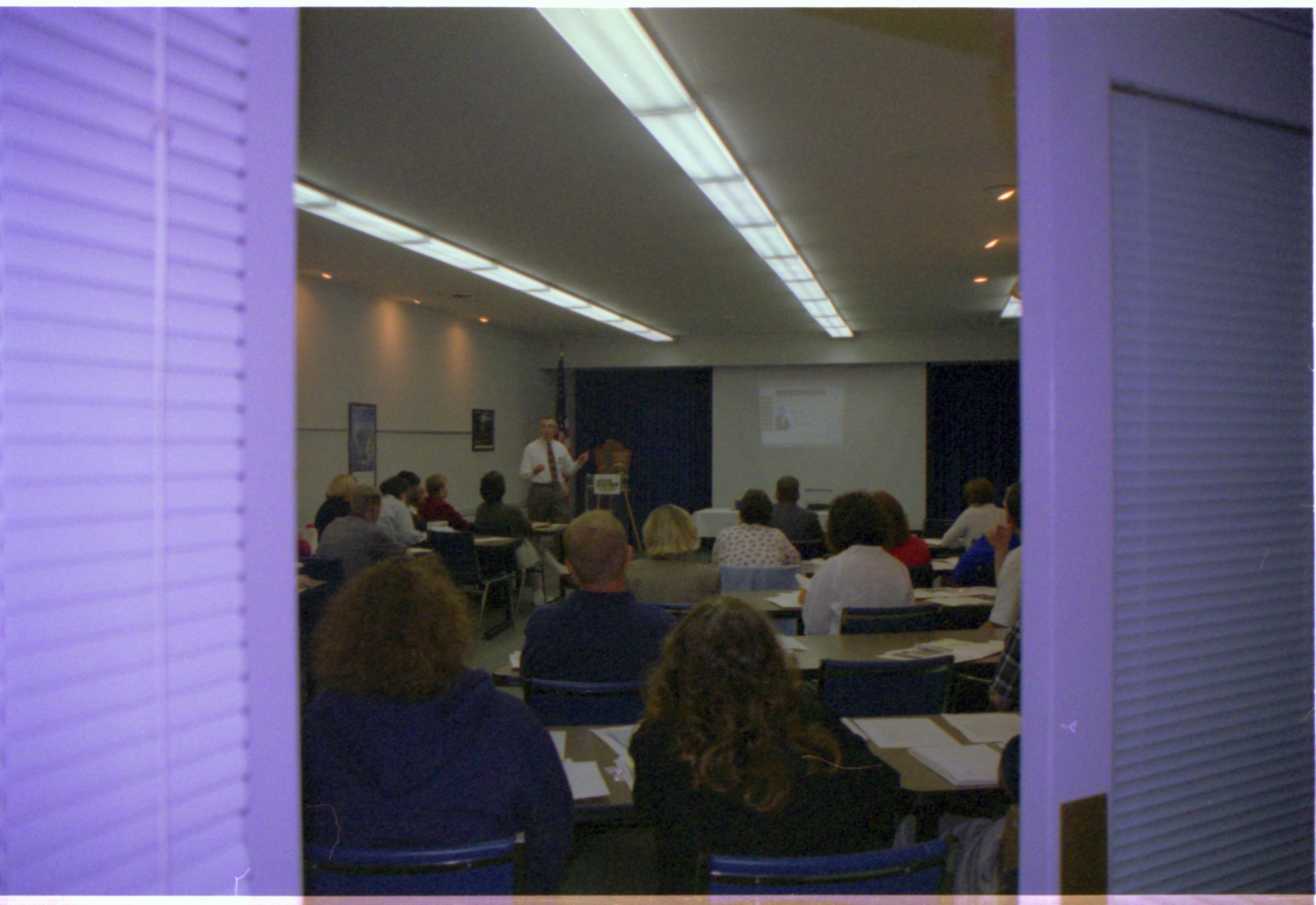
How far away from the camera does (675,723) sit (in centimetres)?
160

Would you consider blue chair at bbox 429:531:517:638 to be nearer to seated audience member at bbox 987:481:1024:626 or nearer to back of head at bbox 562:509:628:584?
back of head at bbox 562:509:628:584

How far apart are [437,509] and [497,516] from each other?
68 cm

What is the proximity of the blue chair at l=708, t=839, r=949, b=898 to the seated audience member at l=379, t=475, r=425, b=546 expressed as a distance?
5156 mm

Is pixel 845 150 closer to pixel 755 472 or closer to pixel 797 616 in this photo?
pixel 797 616

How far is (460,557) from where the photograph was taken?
6.20 meters

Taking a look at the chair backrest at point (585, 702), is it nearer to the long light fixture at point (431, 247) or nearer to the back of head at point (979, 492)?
the long light fixture at point (431, 247)

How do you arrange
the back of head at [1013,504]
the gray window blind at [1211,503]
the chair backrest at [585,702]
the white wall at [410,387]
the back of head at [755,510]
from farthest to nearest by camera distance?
1. the white wall at [410,387]
2. the back of head at [755,510]
3. the back of head at [1013,504]
4. the chair backrest at [585,702]
5. the gray window blind at [1211,503]

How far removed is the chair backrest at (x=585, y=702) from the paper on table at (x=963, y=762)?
821 mm

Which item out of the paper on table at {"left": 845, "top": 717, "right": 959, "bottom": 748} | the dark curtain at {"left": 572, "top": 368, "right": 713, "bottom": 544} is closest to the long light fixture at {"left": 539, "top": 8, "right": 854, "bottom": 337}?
the paper on table at {"left": 845, "top": 717, "right": 959, "bottom": 748}

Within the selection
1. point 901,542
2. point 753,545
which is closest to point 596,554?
point 753,545

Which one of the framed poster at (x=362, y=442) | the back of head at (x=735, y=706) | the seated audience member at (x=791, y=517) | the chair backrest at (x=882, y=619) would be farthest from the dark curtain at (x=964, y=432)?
the back of head at (x=735, y=706)

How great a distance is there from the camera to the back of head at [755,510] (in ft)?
15.8

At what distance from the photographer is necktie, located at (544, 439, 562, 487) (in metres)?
8.97

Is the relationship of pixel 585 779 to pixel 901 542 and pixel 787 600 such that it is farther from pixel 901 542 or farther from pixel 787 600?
pixel 901 542
